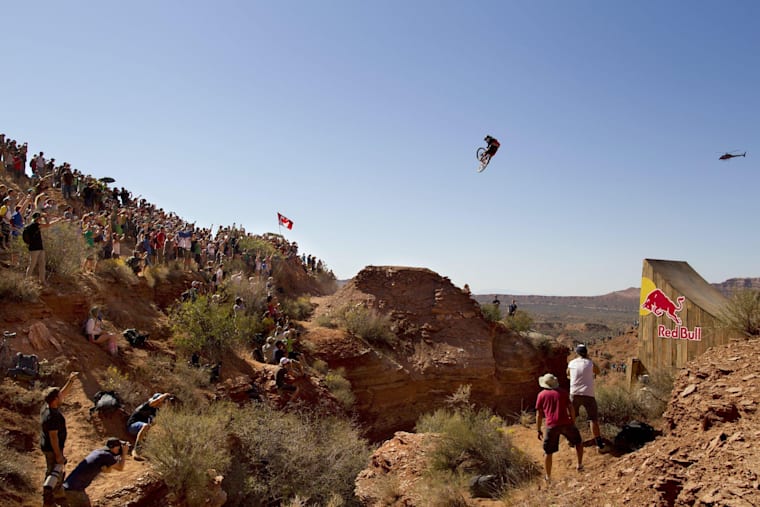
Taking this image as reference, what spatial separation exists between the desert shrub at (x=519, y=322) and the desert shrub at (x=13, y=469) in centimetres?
1987

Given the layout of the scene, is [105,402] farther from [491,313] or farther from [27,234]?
[491,313]

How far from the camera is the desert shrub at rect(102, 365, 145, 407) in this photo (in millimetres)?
10891

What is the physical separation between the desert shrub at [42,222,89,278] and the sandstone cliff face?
8537mm

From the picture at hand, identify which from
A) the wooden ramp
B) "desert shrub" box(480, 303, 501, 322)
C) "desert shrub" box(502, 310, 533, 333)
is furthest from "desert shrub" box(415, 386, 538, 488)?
"desert shrub" box(502, 310, 533, 333)

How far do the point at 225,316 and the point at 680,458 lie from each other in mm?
12123

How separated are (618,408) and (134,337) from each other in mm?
11593

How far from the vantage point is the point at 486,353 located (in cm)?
2169

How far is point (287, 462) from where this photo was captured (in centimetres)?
1097

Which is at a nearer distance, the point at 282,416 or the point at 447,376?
the point at 282,416

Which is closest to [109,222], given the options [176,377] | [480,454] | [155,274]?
[155,274]

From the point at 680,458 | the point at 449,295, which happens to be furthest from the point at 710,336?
the point at 449,295

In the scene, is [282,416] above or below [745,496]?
below

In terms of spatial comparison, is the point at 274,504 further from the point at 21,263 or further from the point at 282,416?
the point at 21,263

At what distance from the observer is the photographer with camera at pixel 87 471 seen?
675 centimetres
